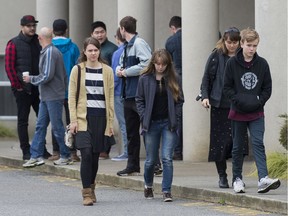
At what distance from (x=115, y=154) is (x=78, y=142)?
598 cm

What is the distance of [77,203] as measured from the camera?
1302cm

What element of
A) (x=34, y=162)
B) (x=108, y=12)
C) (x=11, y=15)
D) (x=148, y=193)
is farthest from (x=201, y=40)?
(x=11, y=15)

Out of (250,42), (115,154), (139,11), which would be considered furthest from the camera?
(115,154)

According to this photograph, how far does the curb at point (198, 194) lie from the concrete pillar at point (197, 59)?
1.91 meters

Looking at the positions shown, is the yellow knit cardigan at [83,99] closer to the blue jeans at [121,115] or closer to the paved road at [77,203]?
the paved road at [77,203]

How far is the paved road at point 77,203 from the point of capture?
12.1 metres

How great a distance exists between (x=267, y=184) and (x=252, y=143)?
1.60ft

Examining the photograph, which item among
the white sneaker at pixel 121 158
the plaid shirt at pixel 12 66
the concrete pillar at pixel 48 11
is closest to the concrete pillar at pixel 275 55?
the white sneaker at pixel 121 158

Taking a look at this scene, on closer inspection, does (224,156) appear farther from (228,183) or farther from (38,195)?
(38,195)

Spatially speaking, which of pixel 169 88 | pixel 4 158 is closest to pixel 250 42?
pixel 169 88

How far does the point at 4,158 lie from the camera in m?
18.1

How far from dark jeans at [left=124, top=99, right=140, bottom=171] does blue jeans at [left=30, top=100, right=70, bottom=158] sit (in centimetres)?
169

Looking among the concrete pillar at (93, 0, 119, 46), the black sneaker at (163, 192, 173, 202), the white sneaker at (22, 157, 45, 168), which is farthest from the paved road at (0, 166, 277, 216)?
the concrete pillar at (93, 0, 119, 46)

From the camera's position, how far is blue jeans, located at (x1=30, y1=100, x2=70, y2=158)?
16406mm
